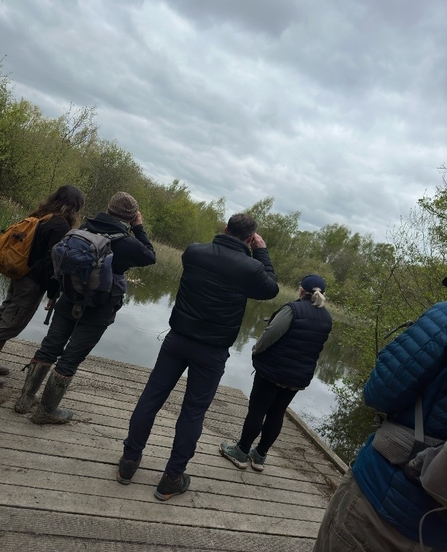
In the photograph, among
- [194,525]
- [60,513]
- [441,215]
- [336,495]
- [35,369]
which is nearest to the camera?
[336,495]

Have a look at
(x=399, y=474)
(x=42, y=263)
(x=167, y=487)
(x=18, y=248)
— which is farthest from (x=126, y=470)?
(x=399, y=474)

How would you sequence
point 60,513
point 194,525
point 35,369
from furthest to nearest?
point 35,369, point 194,525, point 60,513

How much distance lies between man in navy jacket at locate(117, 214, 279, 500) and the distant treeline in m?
5.18

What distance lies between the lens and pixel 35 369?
119 inches

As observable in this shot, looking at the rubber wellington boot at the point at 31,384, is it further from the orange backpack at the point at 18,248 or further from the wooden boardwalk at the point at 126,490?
the orange backpack at the point at 18,248

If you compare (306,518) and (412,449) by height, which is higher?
(412,449)

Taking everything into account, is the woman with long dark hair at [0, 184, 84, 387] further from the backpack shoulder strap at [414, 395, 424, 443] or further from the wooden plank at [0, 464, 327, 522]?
A: the backpack shoulder strap at [414, 395, 424, 443]

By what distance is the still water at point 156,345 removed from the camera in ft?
24.9

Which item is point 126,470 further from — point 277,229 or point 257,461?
point 277,229

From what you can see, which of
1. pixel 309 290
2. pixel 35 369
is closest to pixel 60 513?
pixel 35 369

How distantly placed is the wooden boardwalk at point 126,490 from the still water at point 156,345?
235cm

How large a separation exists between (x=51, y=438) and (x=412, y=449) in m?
2.42

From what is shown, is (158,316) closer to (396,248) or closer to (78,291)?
(396,248)

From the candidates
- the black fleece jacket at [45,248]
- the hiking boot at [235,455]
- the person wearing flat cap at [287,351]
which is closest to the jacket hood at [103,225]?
the black fleece jacket at [45,248]
